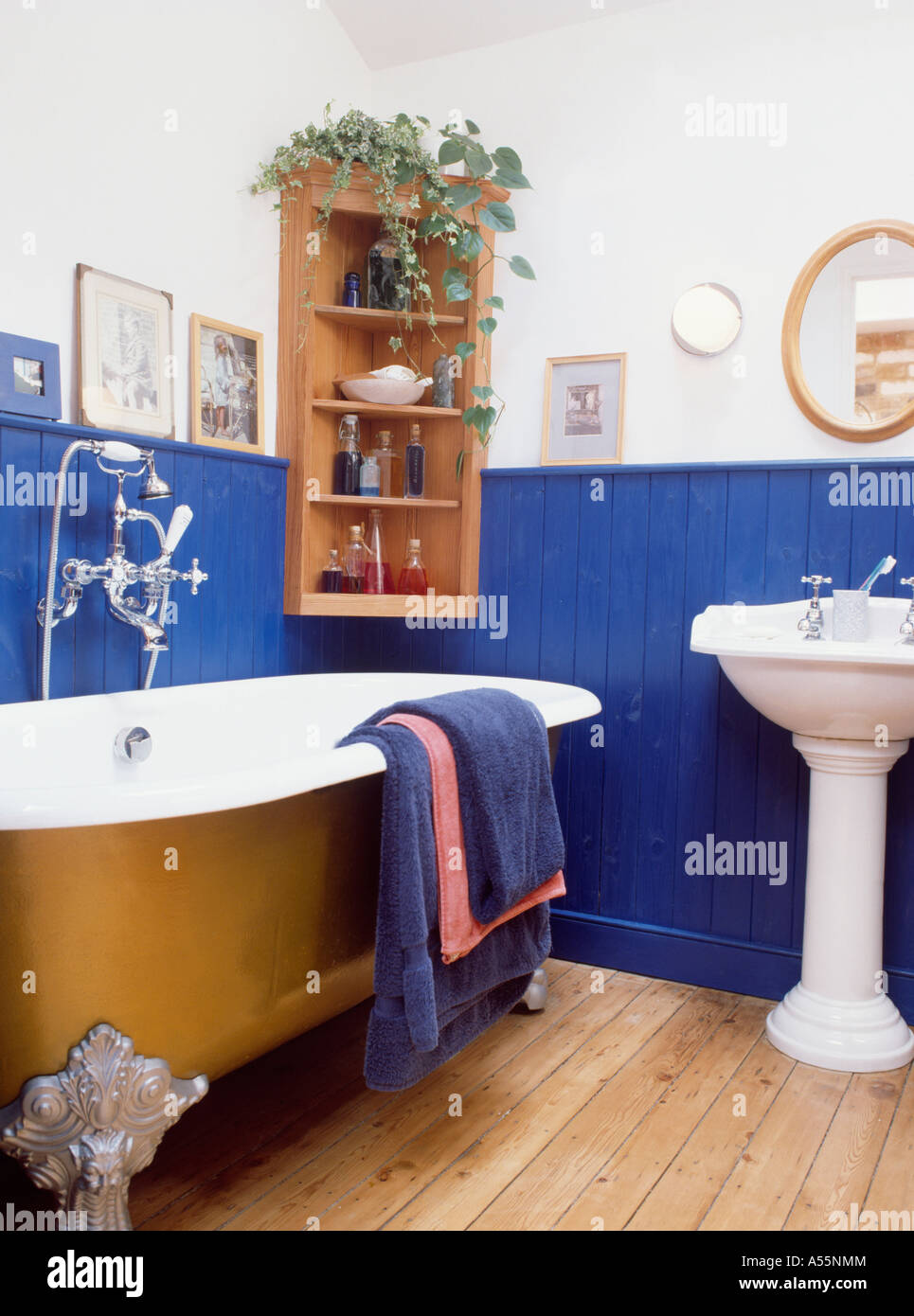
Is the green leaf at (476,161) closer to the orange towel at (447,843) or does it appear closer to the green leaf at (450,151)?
the green leaf at (450,151)

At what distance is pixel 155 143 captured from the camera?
2.44 meters

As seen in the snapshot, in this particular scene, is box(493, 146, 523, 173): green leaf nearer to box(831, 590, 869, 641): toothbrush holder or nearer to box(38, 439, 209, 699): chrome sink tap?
box(38, 439, 209, 699): chrome sink tap

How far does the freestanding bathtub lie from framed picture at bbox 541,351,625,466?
1.35m

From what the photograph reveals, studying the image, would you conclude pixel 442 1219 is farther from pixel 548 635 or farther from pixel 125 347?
pixel 125 347

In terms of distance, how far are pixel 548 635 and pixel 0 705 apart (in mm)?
1434

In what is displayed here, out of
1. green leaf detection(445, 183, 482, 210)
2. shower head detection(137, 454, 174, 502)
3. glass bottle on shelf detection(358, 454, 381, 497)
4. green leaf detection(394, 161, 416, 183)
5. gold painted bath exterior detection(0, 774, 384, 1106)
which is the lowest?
gold painted bath exterior detection(0, 774, 384, 1106)

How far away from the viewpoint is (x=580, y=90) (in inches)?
111

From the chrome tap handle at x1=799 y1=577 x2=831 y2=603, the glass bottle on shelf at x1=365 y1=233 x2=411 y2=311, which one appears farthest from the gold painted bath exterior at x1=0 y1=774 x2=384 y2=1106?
the glass bottle on shelf at x1=365 y1=233 x2=411 y2=311

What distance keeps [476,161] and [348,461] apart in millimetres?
831

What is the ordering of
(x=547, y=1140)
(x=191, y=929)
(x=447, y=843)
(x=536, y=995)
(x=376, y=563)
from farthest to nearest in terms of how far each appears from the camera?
(x=376, y=563) < (x=536, y=995) < (x=547, y=1140) < (x=447, y=843) < (x=191, y=929)

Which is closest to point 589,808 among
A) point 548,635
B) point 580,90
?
point 548,635

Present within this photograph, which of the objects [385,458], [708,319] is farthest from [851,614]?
[385,458]

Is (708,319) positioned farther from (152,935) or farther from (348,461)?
(152,935)

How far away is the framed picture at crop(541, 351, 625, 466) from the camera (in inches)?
109
